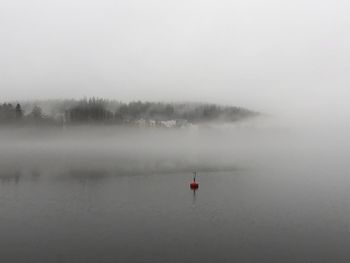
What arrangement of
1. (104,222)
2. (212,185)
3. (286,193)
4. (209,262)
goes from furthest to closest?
1. (212,185)
2. (286,193)
3. (104,222)
4. (209,262)

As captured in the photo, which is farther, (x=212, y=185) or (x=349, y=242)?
(x=212, y=185)

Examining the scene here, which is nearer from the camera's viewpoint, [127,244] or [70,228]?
[127,244]

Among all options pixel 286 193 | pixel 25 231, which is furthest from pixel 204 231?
pixel 286 193

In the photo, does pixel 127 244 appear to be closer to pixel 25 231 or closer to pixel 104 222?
pixel 104 222

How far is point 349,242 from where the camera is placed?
50.8 m

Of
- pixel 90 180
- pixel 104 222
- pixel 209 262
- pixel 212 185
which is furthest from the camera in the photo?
pixel 90 180

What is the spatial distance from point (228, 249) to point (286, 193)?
41302mm

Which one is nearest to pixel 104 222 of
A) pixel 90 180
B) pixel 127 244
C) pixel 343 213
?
pixel 127 244

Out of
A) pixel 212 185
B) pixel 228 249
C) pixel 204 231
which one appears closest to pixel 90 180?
pixel 212 185

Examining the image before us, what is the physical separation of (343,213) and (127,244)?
37.4m

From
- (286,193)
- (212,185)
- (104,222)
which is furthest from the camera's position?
(212,185)

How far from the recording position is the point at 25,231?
52531 millimetres

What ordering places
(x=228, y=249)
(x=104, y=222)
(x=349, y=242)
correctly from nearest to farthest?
1. (x=228, y=249)
2. (x=349, y=242)
3. (x=104, y=222)

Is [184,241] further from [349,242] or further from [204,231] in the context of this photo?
[349,242]
